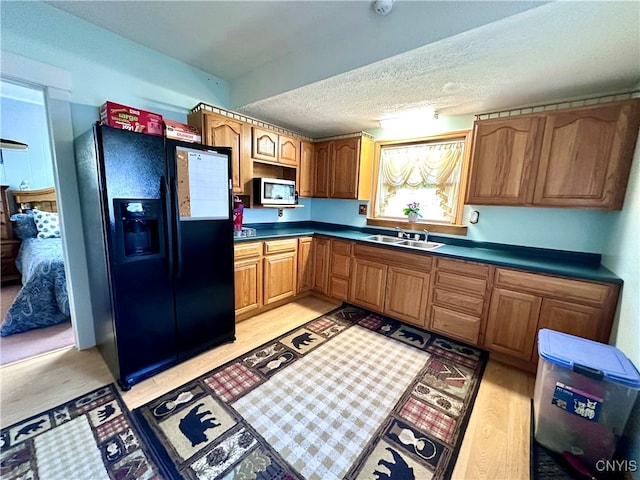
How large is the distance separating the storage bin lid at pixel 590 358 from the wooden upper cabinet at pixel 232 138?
102 inches

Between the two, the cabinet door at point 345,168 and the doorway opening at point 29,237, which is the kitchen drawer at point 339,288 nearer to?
the cabinet door at point 345,168

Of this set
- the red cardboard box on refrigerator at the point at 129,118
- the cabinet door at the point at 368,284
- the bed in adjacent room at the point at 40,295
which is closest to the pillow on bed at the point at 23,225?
the bed in adjacent room at the point at 40,295

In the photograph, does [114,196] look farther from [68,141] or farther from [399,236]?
[399,236]

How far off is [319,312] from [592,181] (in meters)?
2.73

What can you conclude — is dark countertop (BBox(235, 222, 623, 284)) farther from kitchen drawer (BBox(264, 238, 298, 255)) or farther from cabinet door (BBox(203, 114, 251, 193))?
cabinet door (BBox(203, 114, 251, 193))

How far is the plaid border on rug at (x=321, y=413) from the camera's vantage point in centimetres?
129

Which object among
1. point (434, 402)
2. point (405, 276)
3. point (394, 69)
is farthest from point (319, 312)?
point (394, 69)

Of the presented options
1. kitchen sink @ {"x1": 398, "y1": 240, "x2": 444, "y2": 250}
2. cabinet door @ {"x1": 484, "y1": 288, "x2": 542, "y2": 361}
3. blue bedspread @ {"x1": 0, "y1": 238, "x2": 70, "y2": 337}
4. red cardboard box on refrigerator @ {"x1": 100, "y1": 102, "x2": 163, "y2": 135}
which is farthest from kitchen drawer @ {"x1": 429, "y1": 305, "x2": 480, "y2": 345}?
blue bedspread @ {"x1": 0, "y1": 238, "x2": 70, "y2": 337}

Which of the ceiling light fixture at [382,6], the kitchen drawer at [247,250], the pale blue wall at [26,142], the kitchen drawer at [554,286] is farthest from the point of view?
the pale blue wall at [26,142]

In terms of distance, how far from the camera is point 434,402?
173 cm

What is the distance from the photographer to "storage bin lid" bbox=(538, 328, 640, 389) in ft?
4.08

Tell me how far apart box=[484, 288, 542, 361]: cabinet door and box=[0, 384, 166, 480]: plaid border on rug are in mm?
2500

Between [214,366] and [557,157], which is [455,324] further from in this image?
Answer: [214,366]

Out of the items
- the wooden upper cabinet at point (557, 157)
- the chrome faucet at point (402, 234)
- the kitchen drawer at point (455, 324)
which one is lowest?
the kitchen drawer at point (455, 324)
